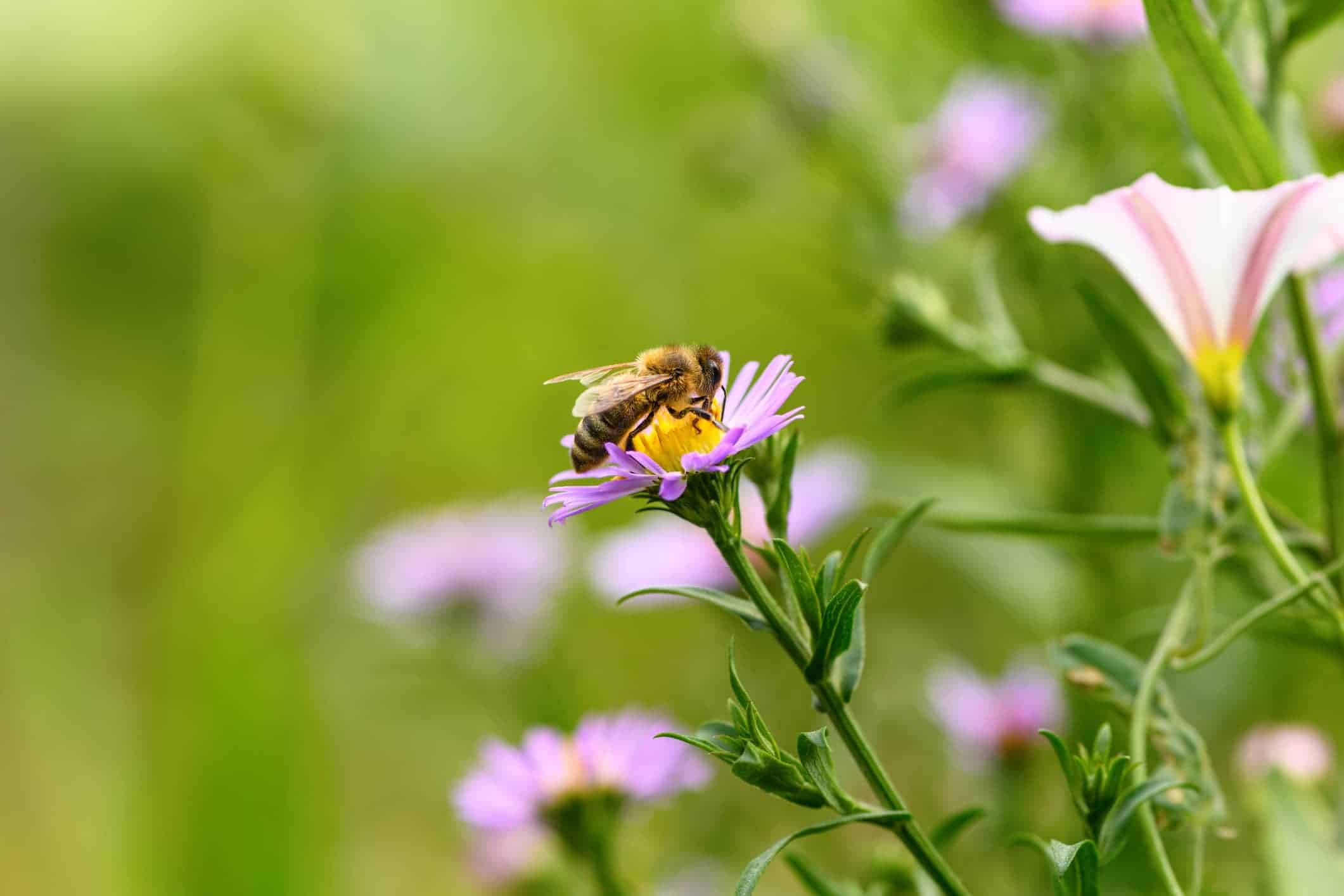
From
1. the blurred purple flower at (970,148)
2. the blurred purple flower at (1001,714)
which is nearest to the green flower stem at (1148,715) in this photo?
the blurred purple flower at (1001,714)

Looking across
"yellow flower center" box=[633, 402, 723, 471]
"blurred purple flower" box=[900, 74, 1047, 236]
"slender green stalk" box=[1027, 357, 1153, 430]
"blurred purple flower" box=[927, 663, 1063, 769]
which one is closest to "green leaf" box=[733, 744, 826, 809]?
"yellow flower center" box=[633, 402, 723, 471]

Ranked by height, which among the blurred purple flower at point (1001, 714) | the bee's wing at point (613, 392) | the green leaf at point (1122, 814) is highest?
the bee's wing at point (613, 392)

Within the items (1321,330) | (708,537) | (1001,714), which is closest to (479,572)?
(708,537)

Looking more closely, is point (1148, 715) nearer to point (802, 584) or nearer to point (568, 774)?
point (802, 584)

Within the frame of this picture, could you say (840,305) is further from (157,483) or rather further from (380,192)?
(157,483)

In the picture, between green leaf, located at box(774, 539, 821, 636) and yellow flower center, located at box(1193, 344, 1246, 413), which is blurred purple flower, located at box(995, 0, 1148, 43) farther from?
green leaf, located at box(774, 539, 821, 636)

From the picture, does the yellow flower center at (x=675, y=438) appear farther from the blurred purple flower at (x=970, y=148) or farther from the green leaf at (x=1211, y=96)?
the blurred purple flower at (x=970, y=148)

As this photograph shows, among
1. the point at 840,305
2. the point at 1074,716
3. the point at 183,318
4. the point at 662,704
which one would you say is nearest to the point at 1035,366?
the point at 1074,716
